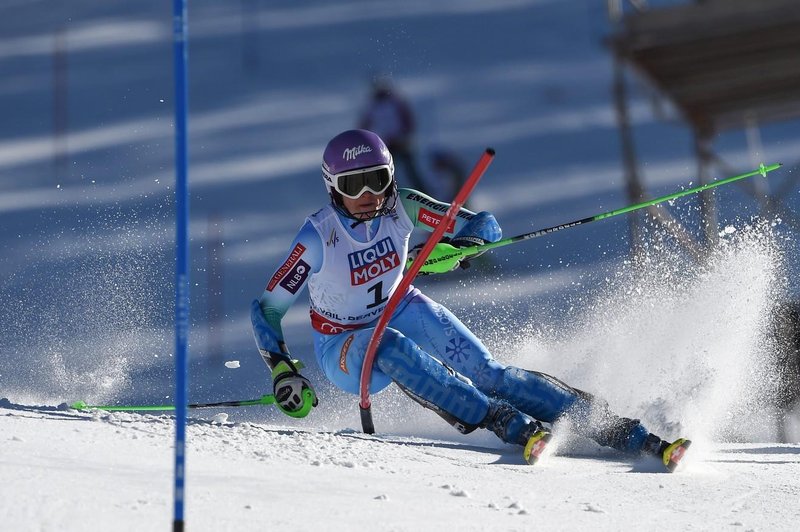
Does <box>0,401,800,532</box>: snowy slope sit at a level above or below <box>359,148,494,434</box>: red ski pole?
below

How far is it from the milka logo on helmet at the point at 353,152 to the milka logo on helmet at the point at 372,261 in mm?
319

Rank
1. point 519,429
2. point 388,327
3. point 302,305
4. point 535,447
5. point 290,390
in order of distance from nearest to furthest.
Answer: point 535,447 → point 519,429 → point 290,390 → point 388,327 → point 302,305

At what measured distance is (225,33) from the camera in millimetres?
16156

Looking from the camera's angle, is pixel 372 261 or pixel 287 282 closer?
pixel 287 282

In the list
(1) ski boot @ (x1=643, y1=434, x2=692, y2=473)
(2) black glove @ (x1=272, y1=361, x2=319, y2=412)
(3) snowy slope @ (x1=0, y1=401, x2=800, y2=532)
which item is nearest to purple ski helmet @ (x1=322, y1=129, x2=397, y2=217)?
(2) black glove @ (x1=272, y1=361, x2=319, y2=412)

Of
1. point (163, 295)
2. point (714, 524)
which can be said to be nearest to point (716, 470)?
point (714, 524)

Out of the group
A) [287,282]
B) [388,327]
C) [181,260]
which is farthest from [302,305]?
[181,260]

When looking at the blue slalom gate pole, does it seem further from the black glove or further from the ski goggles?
the ski goggles

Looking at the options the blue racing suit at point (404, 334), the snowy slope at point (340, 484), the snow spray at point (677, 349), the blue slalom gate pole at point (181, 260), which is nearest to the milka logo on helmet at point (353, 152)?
the blue racing suit at point (404, 334)

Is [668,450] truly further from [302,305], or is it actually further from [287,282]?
[302,305]

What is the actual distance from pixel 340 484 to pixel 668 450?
1.12m

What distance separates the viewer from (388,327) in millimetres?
3904

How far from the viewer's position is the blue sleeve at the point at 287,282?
3.98 m

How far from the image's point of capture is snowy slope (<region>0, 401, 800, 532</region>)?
2461mm
